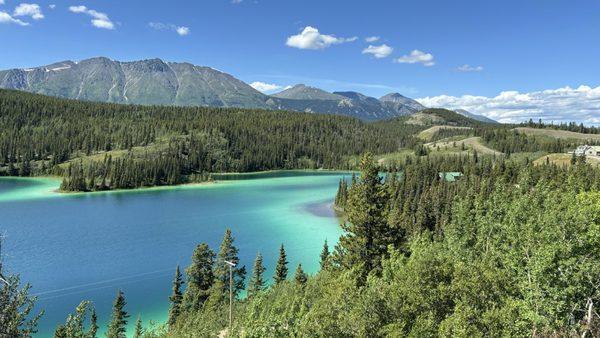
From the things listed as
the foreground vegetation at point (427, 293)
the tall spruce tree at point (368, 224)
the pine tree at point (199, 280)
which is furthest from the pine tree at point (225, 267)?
the tall spruce tree at point (368, 224)

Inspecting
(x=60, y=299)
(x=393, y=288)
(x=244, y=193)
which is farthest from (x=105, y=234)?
(x=393, y=288)

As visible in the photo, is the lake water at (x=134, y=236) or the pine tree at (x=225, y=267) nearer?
the pine tree at (x=225, y=267)

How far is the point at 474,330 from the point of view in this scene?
59.8 feet

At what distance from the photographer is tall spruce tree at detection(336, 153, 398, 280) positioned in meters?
37.4

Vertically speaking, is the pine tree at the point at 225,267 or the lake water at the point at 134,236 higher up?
the pine tree at the point at 225,267

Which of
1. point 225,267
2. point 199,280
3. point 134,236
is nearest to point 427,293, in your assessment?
point 225,267

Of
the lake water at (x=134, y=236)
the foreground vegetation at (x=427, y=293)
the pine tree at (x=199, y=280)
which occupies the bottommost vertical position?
the lake water at (x=134, y=236)

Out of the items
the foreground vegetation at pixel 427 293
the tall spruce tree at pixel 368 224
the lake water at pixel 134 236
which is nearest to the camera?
the foreground vegetation at pixel 427 293

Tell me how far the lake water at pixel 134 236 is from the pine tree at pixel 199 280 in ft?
14.1

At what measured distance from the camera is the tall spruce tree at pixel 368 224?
37375 mm

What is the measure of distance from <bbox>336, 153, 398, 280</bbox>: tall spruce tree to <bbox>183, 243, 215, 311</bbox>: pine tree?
68.9 feet

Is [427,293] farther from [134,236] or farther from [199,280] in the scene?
[134,236]

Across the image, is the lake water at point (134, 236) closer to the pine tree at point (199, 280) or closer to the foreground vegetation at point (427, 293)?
the pine tree at point (199, 280)

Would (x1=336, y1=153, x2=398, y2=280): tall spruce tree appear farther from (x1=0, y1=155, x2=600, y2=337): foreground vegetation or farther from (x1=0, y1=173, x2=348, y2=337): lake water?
(x1=0, y1=173, x2=348, y2=337): lake water
